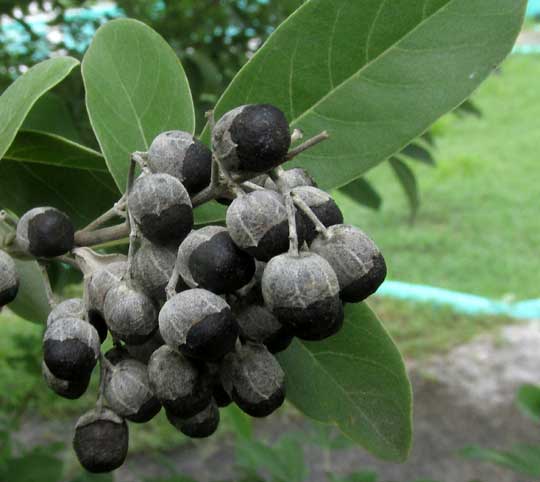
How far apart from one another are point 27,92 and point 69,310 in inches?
11.9

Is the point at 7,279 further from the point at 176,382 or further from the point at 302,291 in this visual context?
the point at 302,291

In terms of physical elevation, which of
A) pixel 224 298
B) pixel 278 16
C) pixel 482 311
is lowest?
pixel 482 311

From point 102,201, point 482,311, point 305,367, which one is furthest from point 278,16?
point 482,311

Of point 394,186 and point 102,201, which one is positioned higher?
point 102,201

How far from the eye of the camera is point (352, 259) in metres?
0.84

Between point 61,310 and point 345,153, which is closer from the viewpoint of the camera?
point 61,310

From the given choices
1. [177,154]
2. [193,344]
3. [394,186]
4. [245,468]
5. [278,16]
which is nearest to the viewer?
[193,344]

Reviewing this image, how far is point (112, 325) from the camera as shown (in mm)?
905

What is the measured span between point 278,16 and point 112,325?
2255 mm

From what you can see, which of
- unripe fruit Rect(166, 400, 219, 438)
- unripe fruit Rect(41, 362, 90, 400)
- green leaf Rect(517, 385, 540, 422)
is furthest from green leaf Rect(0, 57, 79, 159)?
green leaf Rect(517, 385, 540, 422)

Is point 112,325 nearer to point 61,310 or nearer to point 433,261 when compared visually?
point 61,310

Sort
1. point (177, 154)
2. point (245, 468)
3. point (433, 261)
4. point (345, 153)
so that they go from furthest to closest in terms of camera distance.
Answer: point (433, 261), point (245, 468), point (345, 153), point (177, 154)

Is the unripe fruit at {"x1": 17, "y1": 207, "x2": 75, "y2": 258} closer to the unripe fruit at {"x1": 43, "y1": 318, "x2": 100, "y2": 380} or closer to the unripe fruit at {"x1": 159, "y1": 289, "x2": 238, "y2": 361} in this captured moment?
the unripe fruit at {"x1": 43, "y1": 318, "x2": 100, "y2": 380}

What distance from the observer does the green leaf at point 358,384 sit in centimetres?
115
